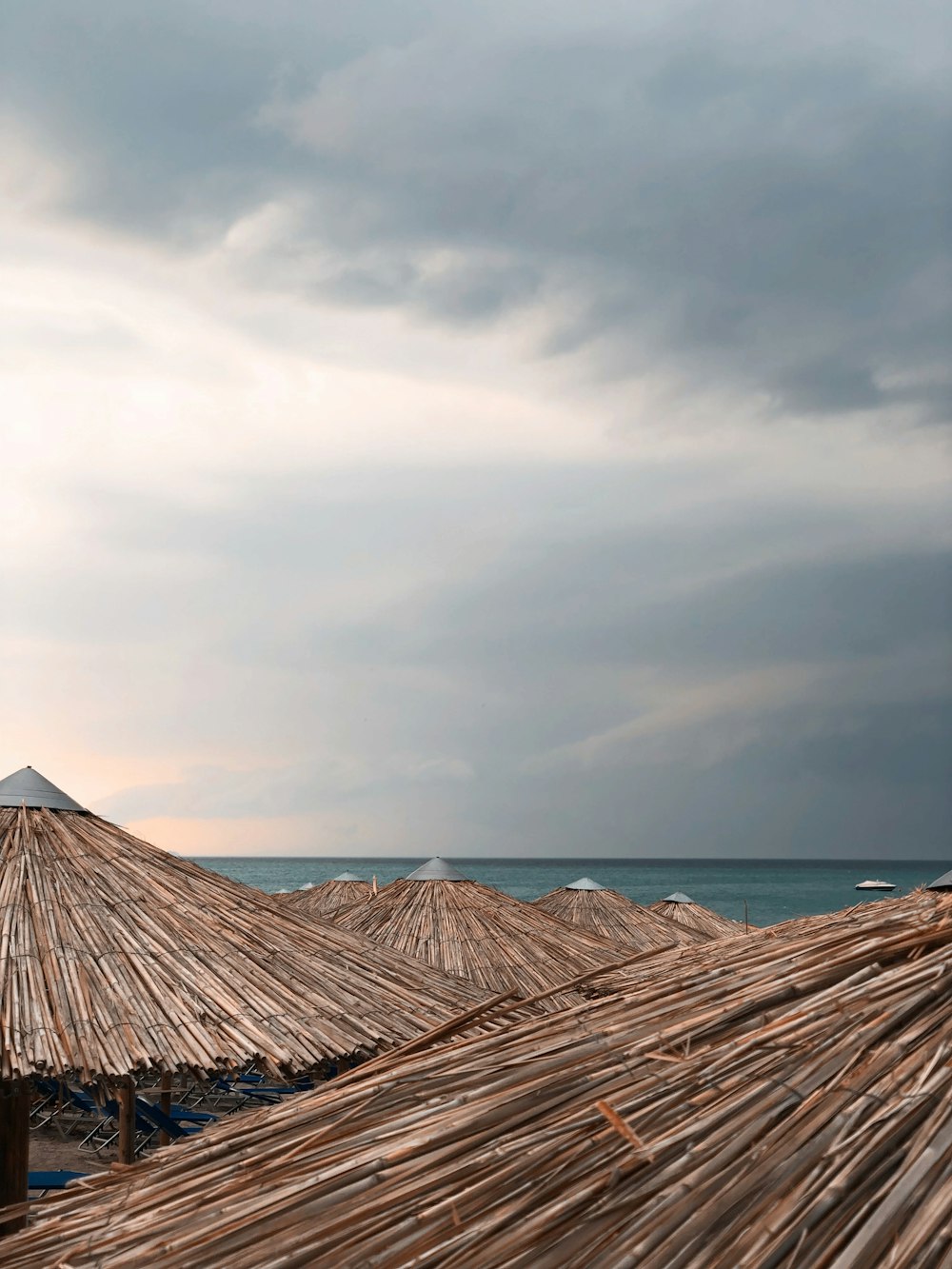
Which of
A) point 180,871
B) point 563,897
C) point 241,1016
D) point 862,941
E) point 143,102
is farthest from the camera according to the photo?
point 563,897

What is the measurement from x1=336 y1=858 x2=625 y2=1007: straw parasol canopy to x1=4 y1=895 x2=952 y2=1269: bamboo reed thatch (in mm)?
5744

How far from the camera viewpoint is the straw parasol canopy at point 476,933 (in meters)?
8.23

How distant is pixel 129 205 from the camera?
13.4 metres

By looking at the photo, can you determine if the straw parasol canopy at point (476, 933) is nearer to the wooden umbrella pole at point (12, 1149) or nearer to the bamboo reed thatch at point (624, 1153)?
the wooden umbrella pole at point (12, 1149)

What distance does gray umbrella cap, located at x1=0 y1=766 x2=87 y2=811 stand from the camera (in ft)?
15.6

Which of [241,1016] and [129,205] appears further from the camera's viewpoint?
[129,205]

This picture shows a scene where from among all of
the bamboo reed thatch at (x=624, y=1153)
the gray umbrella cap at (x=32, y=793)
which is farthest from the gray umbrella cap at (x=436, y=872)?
→ the bamboo reed thatch at (x=624, y=1153)

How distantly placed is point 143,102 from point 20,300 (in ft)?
8.52

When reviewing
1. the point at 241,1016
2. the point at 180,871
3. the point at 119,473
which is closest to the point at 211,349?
the point at 119,473

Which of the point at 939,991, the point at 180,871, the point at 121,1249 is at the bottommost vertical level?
the point at 121,1249

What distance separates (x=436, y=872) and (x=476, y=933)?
116cm

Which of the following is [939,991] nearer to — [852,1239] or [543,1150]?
[852,1239]

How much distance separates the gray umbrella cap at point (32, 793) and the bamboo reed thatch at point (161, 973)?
0.05 metres

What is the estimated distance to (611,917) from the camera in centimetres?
1387
